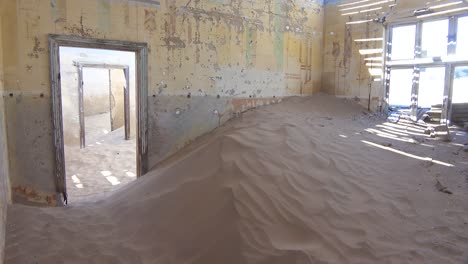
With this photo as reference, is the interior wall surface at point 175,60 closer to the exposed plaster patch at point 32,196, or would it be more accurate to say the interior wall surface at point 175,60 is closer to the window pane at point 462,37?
the exposed plaster patch at point 32,196

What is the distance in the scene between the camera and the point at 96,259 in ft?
9.75

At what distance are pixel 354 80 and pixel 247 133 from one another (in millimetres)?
4936

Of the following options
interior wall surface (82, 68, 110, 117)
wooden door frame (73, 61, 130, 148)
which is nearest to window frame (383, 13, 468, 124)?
wooden door frame (73, 61, 130, 148)

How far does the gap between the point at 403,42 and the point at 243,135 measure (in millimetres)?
5475

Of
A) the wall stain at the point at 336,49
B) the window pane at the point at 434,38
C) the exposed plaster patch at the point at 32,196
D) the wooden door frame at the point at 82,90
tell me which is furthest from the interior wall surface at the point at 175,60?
the wooden door frame at the point at 82,90

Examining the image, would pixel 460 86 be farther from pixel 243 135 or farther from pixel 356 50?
pixel 243 135

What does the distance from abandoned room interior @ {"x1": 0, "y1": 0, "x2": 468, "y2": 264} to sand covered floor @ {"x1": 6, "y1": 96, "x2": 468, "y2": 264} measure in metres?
0.02

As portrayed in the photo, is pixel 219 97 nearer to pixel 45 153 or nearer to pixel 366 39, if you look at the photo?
pixel 45 153

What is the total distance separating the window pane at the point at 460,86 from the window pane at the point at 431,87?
249mm

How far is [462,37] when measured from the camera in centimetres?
678

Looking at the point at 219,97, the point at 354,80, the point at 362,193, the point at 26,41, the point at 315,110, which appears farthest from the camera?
the point at 354,80

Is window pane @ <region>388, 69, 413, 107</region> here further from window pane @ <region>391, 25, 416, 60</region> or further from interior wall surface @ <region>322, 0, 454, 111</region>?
window pane @ <region>391, 25, 416, 60</region>

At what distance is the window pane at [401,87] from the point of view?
7.83 meters

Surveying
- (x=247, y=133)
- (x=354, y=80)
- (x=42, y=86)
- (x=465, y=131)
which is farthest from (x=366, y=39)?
(x=42, y=86)
